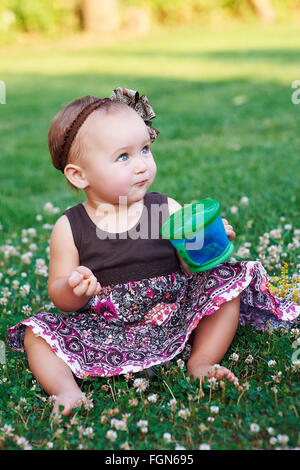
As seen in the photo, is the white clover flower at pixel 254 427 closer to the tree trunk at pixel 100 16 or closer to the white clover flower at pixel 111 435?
the white clover flower at pixel 111 435

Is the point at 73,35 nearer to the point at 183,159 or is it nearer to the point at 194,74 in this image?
the point at 194,74

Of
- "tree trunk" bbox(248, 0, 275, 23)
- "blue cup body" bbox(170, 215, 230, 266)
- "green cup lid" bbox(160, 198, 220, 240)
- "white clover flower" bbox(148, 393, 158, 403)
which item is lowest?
"tree trunk" bbox(248, 0, 275, 23)

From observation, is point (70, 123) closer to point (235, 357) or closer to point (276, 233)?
point (235, 357)

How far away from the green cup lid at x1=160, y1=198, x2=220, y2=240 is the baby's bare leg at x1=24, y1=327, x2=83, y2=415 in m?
0.75

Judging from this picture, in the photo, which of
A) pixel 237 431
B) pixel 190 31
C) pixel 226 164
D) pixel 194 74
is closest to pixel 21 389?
pixel 237 431

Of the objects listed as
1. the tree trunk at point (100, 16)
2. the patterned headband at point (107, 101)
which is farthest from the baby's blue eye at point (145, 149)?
the tree trunk at point (100, 16)

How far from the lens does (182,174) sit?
20.0ft

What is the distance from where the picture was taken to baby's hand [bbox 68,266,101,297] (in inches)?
106

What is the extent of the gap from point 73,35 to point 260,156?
15531mm

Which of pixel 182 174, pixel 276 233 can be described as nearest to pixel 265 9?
pixel 182 174

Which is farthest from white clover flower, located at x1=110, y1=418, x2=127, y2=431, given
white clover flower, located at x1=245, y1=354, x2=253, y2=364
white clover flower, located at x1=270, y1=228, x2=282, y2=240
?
white clover flower, located at x1=270, y1=228, x2=282, y2=240

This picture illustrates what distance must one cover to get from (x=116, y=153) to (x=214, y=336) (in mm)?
950

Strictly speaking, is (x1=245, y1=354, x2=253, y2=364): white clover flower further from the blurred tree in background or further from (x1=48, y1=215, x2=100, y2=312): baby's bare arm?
the blurred tree in background

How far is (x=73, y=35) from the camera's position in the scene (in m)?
20.4
